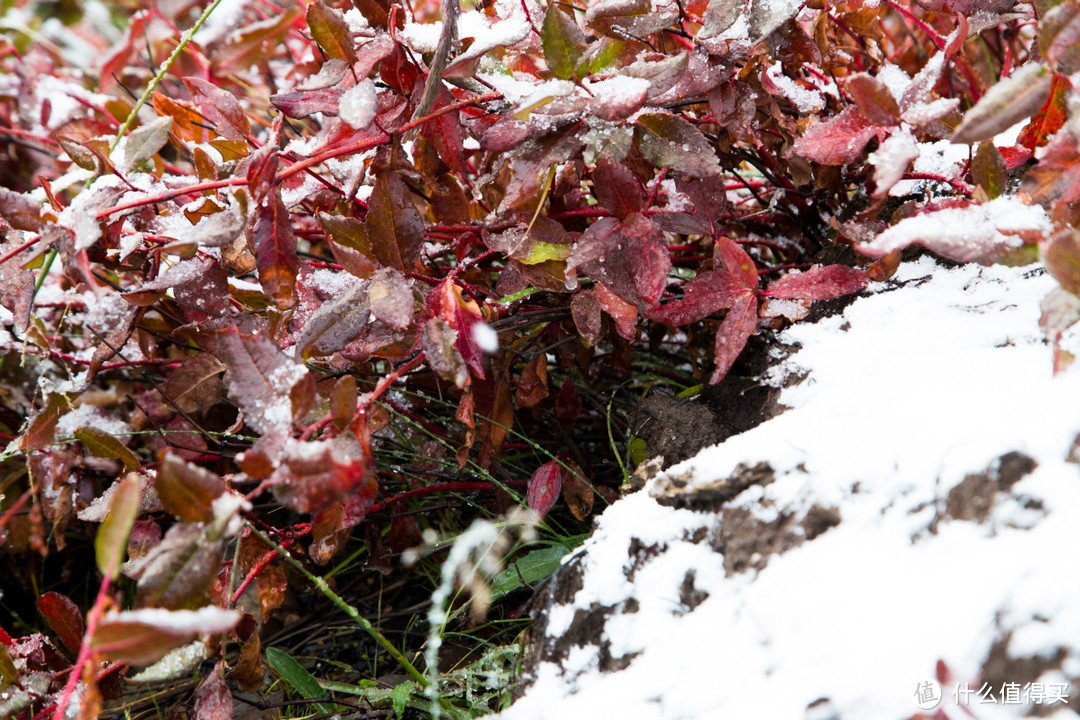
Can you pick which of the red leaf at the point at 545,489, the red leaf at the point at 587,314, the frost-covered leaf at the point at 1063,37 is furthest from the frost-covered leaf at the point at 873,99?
the red leaf at the point at 545,489

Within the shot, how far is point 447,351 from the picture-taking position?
32.0 inches

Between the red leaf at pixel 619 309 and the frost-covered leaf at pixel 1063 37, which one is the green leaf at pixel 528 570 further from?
the frost-covered leaf at pixel 1063 37

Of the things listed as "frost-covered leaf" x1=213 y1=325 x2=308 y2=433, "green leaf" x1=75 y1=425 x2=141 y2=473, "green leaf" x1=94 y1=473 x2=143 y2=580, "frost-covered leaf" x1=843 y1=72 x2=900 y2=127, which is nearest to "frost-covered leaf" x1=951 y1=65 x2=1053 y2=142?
"frost-covered leaf" x1=843 y1=72 x2=900 y2=127

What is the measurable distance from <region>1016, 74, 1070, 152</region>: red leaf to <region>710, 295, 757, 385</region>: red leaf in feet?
1.33

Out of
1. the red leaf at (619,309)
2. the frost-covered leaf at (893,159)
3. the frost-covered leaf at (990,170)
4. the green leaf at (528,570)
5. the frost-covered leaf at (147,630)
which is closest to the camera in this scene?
the frost-covered leaf at (147,630)

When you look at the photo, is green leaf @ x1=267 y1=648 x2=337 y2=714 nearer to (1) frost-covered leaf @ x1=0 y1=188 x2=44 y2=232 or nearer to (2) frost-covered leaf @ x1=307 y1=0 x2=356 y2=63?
(1) frost-covered leaf @ x1=0 y1=188 x2=44 y2=232

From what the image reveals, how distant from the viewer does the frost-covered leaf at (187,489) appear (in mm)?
653

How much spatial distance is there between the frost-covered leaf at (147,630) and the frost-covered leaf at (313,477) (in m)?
0.12

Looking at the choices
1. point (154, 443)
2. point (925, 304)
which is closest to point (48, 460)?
point (154, 443)

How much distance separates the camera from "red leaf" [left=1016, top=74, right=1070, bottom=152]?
88 centimetres

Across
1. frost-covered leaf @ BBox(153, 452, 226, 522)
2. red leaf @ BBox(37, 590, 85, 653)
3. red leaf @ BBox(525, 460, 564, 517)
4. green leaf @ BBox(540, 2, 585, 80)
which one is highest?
green leaf @ BBox(540, 2, 585, 80)

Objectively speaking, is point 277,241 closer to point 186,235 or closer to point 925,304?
point 186,235

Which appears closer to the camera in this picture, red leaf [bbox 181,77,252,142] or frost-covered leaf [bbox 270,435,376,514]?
frost-covered leaf [bbox 270,435,376,514]

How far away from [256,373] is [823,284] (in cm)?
67
